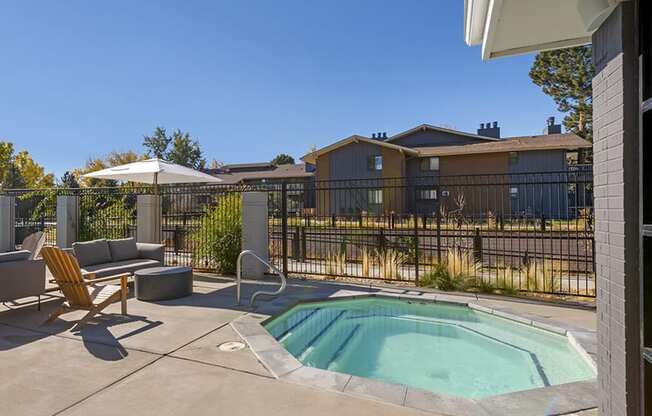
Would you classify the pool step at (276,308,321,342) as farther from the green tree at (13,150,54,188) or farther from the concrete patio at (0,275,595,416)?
the green tree at (13,150,54,188)

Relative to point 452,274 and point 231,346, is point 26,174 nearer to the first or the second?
point 231,346

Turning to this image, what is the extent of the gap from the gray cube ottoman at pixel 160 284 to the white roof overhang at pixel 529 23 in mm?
5663

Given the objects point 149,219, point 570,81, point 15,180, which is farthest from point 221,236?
point 15,180

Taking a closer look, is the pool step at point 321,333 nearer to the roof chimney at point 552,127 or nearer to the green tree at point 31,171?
the green tree at point 31,171

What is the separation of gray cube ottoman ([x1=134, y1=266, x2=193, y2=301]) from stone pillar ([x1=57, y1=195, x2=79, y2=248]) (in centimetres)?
565

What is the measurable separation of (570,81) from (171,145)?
4789 cm

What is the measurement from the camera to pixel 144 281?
607 centimetres

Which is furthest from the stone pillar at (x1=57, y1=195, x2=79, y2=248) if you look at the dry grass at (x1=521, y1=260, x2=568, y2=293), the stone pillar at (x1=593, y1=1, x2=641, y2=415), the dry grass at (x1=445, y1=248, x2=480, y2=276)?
the stone pillar at (x1=593, y1=1, x2=641, y2=415)

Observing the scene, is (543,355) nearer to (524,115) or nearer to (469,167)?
(469,167)

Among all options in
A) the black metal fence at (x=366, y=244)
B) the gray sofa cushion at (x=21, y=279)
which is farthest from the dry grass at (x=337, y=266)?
the gray sofa cushion at (x=21, y=279)

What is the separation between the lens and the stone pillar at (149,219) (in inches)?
368

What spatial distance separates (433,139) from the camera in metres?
33.2

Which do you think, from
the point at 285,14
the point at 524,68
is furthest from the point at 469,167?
the point at 285,14

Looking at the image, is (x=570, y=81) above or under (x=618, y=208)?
above
